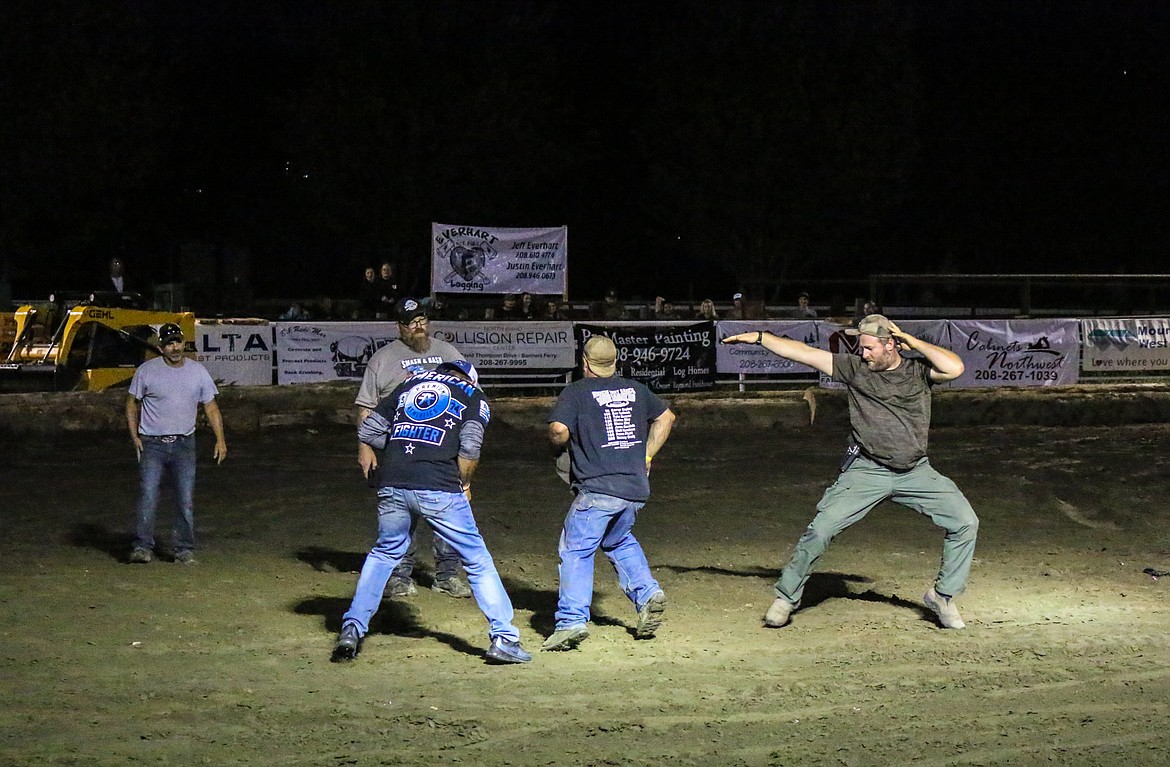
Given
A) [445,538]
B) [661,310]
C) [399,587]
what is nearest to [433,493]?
[445,538]

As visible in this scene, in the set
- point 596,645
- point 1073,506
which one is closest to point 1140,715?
point 596,645

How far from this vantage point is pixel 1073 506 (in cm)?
1273

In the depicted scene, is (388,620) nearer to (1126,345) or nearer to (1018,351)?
(1018,351)

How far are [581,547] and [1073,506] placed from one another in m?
7.16

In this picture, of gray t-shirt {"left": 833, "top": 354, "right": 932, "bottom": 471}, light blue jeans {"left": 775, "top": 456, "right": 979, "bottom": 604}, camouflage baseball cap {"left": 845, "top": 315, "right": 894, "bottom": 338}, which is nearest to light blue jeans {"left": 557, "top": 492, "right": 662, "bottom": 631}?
light blue jeans {"left": 775, "top": 456, "right": 979, "bottom": 604}

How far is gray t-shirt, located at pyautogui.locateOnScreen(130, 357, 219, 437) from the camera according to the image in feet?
31.2

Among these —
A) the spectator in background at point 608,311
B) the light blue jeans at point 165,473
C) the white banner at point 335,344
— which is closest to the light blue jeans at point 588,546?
the light blue jeans at point 165,473

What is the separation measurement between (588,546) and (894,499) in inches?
76.8

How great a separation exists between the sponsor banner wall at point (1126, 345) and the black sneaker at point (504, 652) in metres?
16.3

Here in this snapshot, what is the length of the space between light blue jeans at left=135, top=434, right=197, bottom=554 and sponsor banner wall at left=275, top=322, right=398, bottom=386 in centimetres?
971

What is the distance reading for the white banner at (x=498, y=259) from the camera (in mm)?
20834

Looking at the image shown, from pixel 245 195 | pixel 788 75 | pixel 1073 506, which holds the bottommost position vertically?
pixel 1073 506

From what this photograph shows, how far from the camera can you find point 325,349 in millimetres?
19547

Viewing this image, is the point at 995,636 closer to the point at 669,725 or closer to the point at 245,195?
the point at 669,725
